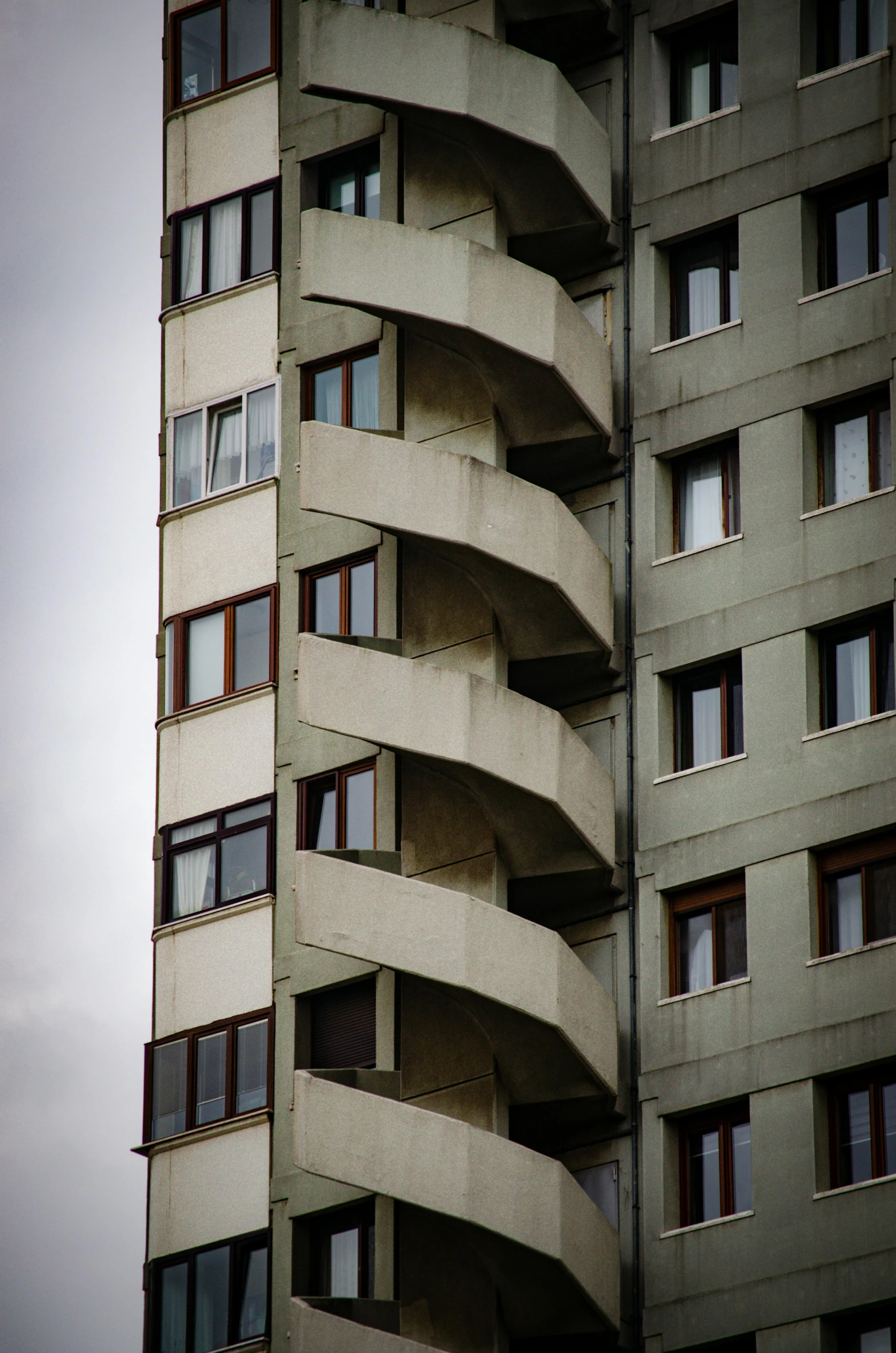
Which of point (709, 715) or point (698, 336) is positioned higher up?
point (698, 336)

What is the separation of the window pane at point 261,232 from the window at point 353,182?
0.98 metres

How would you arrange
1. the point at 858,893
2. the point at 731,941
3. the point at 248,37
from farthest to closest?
the point at 248,37 < the point at 731,941 < the point at 858,893

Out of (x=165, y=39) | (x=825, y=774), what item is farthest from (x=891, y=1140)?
(x=165, y=39)

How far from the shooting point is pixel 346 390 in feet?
167

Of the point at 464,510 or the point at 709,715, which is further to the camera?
the point at 709,715

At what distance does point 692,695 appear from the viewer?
4738 cm

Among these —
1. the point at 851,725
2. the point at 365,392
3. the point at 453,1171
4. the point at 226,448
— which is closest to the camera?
the point at 453,1171

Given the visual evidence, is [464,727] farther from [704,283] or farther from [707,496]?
[704,283]

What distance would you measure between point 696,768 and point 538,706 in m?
2.61

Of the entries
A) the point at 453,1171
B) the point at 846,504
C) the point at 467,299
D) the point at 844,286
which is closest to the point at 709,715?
the point at 846,504

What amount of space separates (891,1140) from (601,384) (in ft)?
43.4

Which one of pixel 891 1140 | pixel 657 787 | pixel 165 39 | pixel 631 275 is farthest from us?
pixel 165 39

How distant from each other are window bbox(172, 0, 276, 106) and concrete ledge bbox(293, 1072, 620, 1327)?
19.2 meters

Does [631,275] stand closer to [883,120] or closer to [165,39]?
[883,120]
